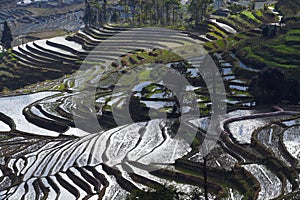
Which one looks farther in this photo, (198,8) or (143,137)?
(198,8)

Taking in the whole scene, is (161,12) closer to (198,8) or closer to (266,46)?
(198,8)

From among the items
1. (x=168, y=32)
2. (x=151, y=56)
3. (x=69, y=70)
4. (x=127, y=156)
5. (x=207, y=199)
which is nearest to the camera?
(x=207, y=199)

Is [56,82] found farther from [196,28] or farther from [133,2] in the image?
[133,2]

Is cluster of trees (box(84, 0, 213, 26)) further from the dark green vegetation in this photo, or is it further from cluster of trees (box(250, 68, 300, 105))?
cluster of trees (box(250, 68, 300, 105))

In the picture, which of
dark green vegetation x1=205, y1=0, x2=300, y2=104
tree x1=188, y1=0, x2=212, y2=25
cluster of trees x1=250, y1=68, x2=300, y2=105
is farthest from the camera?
tree x1=188, y1=0, x2=212, y2=25

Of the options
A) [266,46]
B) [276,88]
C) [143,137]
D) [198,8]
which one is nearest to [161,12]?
[198,8]

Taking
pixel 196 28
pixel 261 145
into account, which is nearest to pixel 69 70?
pixel 196 28

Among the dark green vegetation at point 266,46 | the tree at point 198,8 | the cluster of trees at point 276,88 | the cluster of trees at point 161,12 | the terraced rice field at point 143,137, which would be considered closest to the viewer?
the terraced rice field at point 143,137

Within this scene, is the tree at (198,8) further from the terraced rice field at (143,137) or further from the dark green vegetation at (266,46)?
the terraced rice field at (143,137)

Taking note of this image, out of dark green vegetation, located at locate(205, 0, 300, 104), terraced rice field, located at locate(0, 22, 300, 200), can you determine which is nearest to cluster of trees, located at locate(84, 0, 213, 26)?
dark green vegetation, located at locate(205, 0, 300, 104)

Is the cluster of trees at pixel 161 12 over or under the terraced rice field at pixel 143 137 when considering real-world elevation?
over

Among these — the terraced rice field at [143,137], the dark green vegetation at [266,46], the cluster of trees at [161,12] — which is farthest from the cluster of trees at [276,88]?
the cluster of trees at [161,12]
